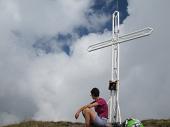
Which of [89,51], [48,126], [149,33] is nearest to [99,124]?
[149,33]

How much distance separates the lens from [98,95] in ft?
45.4

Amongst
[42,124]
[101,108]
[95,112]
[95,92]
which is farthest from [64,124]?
[95,112]

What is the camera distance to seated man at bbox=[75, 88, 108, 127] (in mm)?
13242

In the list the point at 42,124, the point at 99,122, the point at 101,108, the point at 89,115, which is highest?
the point at 42,124

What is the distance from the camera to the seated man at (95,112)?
→ 521 inches

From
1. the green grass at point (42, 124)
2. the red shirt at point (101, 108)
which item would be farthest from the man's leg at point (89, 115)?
the green grass at point (42, 124)

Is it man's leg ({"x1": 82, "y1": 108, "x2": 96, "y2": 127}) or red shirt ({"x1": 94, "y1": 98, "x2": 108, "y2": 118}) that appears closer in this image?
man's leg ({"x1": 82, "y1": 108, "x2": 96, "y2": 127})

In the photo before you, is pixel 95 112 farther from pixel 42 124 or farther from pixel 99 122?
pixel 42 124

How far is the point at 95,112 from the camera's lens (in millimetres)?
13391

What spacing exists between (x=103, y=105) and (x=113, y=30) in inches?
321

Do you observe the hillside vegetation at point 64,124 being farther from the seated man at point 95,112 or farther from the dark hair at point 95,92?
the dark hair at point 95,92

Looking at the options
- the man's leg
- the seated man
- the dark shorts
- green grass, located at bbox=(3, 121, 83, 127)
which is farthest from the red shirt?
green grass, located at bbox=(3, 121, 83, 127)

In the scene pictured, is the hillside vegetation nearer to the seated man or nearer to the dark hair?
the seated man

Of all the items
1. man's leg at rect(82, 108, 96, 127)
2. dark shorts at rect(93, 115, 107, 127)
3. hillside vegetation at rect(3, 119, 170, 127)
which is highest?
hillside vegetation at rect(3, 119, 170, 127)
